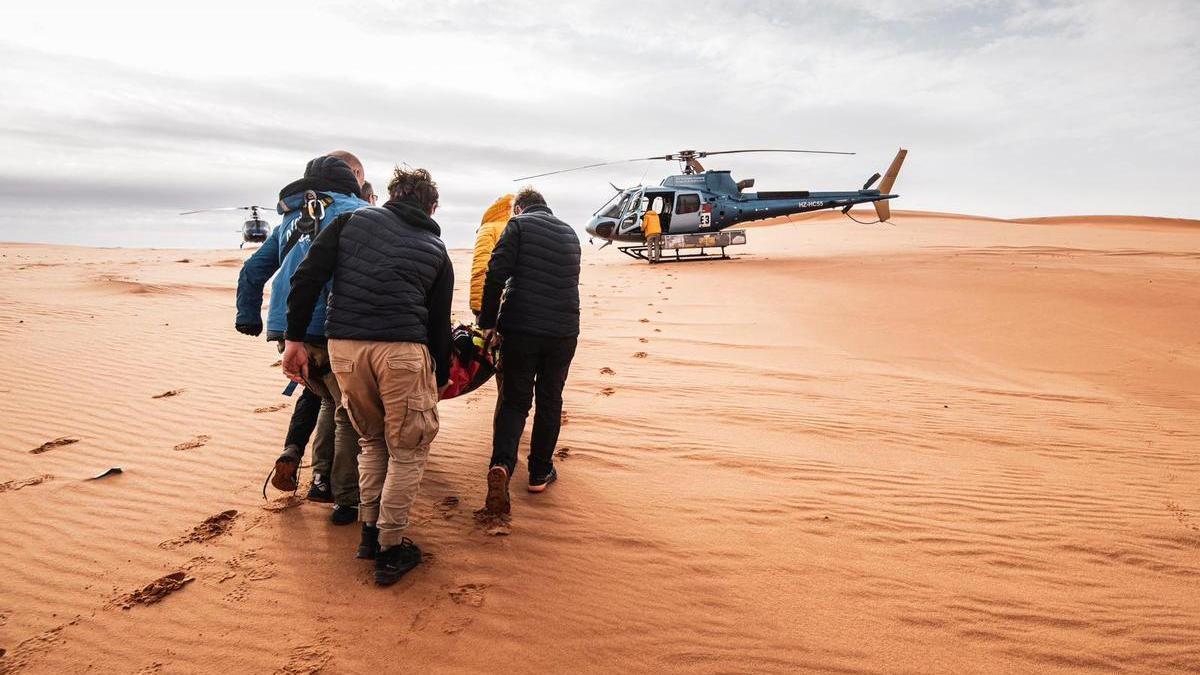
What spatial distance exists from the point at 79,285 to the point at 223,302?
4728mm

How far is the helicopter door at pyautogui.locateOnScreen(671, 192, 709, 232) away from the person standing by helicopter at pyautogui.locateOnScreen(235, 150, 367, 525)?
1658cm

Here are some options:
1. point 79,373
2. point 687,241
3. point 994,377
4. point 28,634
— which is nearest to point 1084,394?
point 994,377

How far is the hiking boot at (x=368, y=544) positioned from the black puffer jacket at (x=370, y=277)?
1.02 metres

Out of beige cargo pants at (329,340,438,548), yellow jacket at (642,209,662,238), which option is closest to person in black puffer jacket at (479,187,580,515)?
beige cargo pants at (329,340,438,548)

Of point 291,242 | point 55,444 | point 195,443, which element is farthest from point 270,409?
point 291,242

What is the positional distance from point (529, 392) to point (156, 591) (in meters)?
2.09

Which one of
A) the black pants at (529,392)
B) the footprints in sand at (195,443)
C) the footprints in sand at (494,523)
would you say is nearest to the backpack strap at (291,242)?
the black pants at (529,392)

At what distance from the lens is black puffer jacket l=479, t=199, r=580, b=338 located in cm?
365

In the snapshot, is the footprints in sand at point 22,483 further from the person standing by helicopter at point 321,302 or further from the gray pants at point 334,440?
the gray pants at point 334,440

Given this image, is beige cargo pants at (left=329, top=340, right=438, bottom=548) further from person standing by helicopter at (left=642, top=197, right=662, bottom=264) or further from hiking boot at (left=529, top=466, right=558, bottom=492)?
person standing by helicopter at (left=642, top=197, right=662, bottom=264)

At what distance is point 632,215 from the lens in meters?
19.7

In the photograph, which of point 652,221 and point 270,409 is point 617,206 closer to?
point 652,221

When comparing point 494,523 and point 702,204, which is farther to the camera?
point 702,204

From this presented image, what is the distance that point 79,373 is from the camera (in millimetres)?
7039
